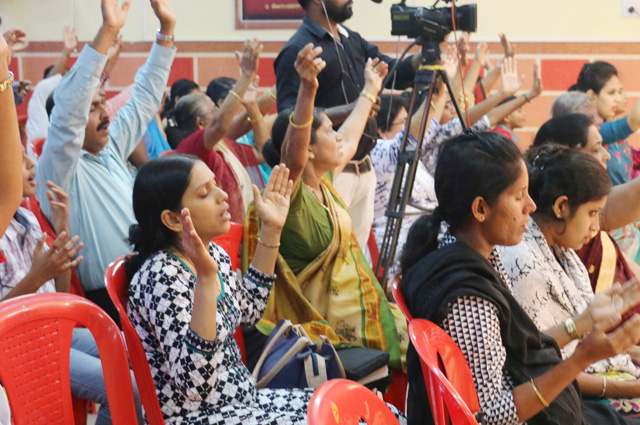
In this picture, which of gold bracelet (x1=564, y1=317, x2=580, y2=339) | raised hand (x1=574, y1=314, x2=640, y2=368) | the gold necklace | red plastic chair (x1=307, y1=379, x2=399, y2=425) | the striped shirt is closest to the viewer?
red plastic chair (x1=307, y1=379, x2=399, y2=425)

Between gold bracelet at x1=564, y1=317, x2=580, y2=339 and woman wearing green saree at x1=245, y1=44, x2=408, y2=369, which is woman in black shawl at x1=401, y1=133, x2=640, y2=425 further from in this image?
woman wearing green saree at x1=245, y1=44, x2=408, y2=369

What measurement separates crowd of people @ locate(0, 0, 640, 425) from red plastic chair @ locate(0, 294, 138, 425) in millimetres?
100

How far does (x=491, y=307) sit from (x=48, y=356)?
2.66 ft

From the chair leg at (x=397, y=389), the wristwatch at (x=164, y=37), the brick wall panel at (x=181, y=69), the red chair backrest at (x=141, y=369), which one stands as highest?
the wristwatch at (x=164, y=37)

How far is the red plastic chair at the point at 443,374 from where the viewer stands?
119cm

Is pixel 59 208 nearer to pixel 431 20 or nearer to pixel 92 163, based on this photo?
pixel 92 163

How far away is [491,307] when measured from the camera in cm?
140

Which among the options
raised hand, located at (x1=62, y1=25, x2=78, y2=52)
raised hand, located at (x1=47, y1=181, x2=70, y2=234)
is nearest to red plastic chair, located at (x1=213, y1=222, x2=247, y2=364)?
raised hand, located at (x1=47, y1=181, x2=70, y2=234)

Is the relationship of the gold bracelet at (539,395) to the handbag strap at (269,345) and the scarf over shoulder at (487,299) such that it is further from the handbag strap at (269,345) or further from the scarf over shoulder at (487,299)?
the handbag strap at (269,345)

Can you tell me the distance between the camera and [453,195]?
1551mm

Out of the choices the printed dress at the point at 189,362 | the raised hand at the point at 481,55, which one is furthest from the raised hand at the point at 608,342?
the raised hand at the point at 481,55

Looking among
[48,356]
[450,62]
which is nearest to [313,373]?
[48,356]

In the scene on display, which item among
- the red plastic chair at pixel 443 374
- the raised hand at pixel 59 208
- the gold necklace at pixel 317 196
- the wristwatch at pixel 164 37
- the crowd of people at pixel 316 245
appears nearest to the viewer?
the red plastic chair at pixel 443 374

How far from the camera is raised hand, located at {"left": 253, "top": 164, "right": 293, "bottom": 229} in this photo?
1.85 m
